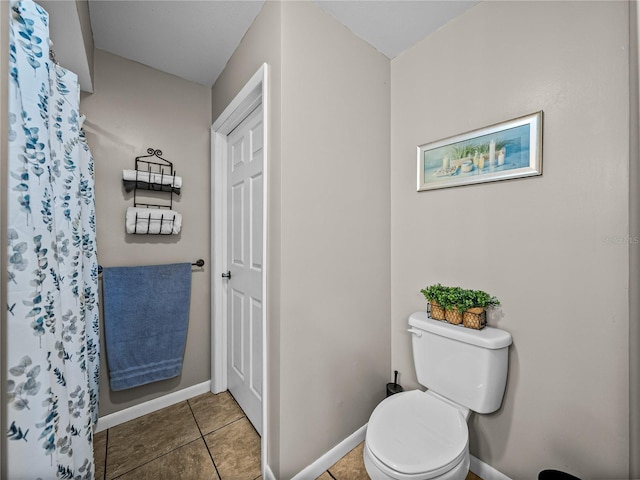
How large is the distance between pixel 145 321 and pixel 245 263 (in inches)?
29.8

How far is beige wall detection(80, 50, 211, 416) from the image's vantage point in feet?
5.49

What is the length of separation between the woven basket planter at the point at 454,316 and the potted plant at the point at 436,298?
0.12 feet

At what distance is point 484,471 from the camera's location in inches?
51.4

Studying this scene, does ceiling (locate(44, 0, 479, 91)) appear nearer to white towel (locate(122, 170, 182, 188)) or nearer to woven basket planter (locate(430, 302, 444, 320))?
white towel (locate(122, 170, 182, 188))

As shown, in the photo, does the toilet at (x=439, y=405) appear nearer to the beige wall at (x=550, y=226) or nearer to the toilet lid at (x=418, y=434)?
the toilet lid at (x=418, y=434)

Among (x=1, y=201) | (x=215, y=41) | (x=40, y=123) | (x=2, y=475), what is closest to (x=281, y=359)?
(x=2, y=475)

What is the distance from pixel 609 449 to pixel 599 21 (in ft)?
5.19

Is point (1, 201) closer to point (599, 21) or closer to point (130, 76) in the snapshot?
point (130, 76)

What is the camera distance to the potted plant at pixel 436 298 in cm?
136

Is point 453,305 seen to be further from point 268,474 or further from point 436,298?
point 268,474

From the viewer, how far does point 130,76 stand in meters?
1.76

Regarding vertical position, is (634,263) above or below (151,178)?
below

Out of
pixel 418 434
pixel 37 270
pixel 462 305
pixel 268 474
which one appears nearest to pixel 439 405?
pixel 418 434

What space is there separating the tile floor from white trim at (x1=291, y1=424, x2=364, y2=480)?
2 centimetres
